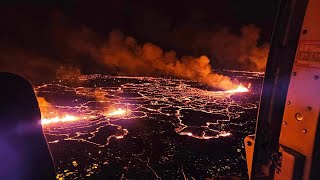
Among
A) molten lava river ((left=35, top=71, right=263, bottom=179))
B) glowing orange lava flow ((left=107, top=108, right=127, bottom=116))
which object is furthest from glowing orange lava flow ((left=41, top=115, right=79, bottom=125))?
glowing orange lava flow ((left=107, top=108, right=127, bottom=116))

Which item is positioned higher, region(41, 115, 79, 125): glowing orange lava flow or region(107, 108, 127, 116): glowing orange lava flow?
region(107, 108, 127, 116): glowing orange lava flow

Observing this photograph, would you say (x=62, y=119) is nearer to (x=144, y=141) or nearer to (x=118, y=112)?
(x=118, y=112)

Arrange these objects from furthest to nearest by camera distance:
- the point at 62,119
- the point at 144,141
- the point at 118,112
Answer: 1. the point at 118,112
2. the point at 62,119
3. the point at 144,141

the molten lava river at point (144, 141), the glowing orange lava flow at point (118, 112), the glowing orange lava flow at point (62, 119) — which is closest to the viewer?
the molten lava river at point (144, 141)

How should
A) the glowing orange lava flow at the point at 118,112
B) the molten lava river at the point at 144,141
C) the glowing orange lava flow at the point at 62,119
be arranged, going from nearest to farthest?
the molten lava river at the point at 144,141 → the glowing orange lava flow at the point at 62,119 → the glowing orange lava flow at the point at 118,112

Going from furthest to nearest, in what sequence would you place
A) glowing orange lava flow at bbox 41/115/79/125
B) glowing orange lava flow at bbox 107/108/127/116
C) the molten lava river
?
glowing orange lava flow at bbox 107/108/127/116 → glowing orange lava flow at bbox 41/115/79/125 → the molten lava river

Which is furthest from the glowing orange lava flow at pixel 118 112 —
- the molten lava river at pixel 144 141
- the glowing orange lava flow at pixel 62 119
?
the glowing orange lava flow at pixel 62 119

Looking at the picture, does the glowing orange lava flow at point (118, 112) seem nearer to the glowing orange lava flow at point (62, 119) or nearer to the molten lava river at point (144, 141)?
the molten lava river at point (144, 141)

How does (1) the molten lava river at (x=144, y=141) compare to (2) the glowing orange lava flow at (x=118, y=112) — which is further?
(2) the glowing orange lava flow at (x=118, y=112)

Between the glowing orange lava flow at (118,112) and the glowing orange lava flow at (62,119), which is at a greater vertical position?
the glowing orange lava flow at (118,112)

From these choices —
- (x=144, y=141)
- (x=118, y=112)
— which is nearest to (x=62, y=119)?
(x=118, y=112)

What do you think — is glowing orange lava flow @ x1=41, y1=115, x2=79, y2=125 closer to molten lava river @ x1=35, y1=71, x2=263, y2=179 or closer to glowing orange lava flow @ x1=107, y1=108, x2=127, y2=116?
molten lava river @ x1=35, y1=71, x2=263, y2=179
